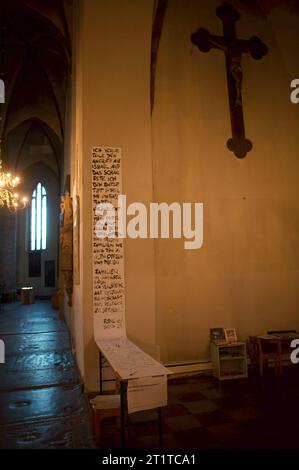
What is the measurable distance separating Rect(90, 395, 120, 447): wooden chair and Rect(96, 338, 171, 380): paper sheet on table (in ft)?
1.14

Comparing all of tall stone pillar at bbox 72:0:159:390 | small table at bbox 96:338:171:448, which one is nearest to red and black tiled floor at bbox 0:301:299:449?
small table at bbox 96:338:171:448

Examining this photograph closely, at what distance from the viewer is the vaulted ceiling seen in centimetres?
666

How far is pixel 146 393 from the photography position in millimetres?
2635

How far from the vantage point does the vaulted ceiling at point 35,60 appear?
6660 millimetres

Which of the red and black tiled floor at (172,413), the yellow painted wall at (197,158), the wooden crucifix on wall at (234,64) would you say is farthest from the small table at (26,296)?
the wooden crucifix on wall at (234,64)

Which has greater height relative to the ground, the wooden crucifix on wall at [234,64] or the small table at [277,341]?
the wooden crucifix on wall at [234,64]

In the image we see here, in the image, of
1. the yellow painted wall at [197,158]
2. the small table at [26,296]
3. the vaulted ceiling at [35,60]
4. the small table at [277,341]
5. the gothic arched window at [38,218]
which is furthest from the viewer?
the gothic arched window at [38,218]

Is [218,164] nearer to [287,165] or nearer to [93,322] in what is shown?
[287,165]

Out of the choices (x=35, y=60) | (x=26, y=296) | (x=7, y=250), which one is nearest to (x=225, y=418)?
(x=35, y=60)

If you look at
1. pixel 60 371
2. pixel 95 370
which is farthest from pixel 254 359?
pixel 60 371

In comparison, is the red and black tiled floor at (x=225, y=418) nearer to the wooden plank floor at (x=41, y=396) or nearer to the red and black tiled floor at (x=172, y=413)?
the red and black tiled floor at (x=172, y=413)

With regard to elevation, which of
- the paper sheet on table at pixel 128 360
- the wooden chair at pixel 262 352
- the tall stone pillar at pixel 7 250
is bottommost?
the wooden chair at pixel 262 352

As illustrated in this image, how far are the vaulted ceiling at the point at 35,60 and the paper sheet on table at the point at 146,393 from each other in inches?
249

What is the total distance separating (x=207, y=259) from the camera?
516cm
